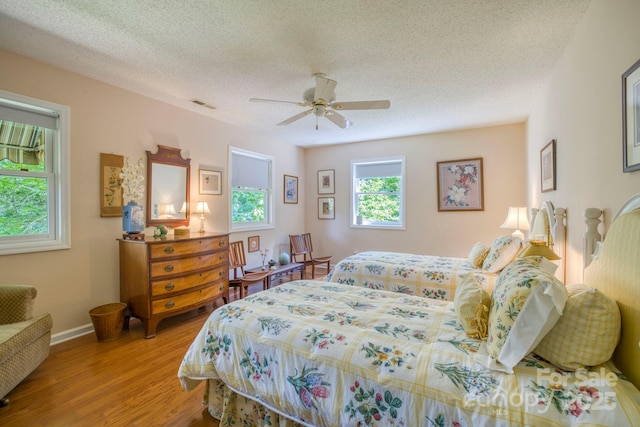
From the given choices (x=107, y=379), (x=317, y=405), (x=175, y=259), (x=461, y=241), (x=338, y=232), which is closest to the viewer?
(x=317, y=405)

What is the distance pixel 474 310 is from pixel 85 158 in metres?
3.56

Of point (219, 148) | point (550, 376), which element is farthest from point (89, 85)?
point (550, 376)

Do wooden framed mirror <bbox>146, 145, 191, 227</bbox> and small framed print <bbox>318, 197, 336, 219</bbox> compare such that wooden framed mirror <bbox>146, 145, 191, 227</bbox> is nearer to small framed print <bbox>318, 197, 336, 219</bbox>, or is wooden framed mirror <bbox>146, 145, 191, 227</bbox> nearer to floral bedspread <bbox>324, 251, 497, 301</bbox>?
floral bedspread <bbox>324, 251, 497, 301</bbox>

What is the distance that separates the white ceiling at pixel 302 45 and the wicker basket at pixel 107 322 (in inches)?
90.5

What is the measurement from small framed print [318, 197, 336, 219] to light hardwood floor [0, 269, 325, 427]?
360 cm

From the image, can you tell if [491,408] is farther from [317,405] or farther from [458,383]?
[317,405]

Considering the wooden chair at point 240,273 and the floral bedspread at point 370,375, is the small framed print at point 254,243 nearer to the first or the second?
the wooden chair at point 240,273

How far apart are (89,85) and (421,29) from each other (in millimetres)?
3148

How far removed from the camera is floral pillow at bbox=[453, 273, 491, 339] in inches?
52.9

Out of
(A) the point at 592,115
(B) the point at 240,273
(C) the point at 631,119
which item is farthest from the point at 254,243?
(C) the point at 631,119

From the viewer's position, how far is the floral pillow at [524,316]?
1053 millimetres

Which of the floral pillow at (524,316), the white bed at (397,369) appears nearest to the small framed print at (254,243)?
the white bed at (397,369)

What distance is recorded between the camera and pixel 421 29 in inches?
79.9

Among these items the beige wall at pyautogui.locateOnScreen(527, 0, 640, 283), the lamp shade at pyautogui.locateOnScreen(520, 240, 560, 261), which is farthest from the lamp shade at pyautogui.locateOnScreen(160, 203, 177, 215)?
the beige wall at pyautogui.locateOnScreen(527, 0, 640, 283)
